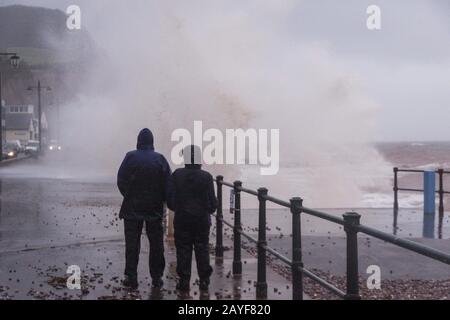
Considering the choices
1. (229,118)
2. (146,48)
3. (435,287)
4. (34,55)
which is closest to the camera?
(435,287)

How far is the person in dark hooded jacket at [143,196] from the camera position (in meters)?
7.32

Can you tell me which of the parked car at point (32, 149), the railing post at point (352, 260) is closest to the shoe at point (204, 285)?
the railing post at point (352, 260)

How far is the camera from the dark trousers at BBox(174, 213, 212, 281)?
7.00 m

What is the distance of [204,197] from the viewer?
7.00 metres

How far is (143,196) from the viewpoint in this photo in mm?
7352

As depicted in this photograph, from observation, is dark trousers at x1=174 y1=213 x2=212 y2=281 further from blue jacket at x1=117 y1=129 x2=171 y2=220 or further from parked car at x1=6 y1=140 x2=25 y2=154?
parked car at x1=6 y1=140 x2=25 y2=154

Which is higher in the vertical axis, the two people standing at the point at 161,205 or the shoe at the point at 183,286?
the two people standing at the point at 161,205

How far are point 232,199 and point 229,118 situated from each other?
3008 centimetres

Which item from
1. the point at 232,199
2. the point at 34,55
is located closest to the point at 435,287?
the point at 232,199

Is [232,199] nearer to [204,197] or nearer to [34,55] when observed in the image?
[204,197]

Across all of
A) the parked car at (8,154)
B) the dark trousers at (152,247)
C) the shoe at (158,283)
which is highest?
the dark trousers at (152,247)

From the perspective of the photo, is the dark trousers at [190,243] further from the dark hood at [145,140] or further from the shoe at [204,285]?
the dark hood at [145,140]

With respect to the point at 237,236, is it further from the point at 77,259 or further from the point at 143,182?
the point at 77,259
